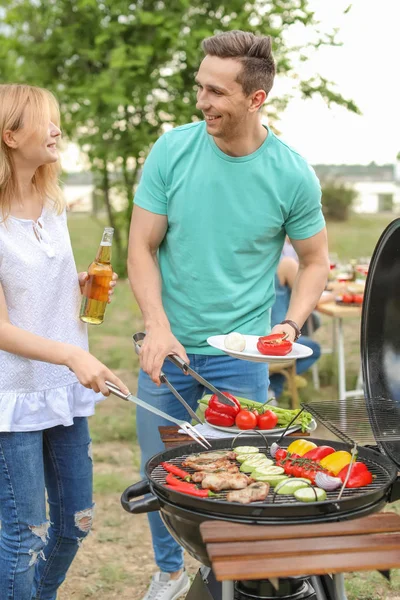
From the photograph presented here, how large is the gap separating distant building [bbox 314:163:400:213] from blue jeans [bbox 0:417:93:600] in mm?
19130

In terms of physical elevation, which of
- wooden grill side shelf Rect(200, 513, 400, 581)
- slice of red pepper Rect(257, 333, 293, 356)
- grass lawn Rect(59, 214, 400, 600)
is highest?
wooden grill side shelf Rect(200, 513, 400, 581)

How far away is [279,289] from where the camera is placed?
6.07m

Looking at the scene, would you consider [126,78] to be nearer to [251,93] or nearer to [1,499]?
[251,93]

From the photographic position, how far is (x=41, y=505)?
2621 mm

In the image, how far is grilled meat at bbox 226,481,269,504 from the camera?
205cm

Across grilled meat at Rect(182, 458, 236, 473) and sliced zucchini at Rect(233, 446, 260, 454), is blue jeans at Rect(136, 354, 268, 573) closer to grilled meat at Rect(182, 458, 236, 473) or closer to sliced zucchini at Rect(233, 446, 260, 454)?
sliced zucchini at Rect(233, 446, 260, 454)

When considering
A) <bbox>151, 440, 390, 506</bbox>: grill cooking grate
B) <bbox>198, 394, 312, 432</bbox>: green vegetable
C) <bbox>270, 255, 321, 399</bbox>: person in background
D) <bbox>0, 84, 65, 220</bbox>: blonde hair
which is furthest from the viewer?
<bbox>270, 255, 321, 399</bbox>: person in background

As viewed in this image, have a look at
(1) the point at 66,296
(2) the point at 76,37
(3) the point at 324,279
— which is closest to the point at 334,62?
(2) the point at 76,37

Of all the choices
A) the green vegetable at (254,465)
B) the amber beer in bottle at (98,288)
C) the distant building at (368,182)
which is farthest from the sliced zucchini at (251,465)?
the distant building at (368,182)

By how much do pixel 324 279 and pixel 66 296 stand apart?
1040mm

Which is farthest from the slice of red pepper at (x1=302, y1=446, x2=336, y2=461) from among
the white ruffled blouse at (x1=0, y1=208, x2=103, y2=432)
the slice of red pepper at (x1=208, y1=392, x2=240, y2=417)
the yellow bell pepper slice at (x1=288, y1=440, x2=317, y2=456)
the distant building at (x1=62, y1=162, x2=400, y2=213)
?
the distant building at (x1=62, y1=162, x2=400, y2=213)

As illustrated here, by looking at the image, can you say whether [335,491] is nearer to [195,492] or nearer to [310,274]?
[195,492]

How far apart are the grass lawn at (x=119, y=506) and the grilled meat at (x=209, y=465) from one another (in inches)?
64.8

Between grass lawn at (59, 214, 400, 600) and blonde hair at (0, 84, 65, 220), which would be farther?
grass lawn at (59, 214, 400, 600)
